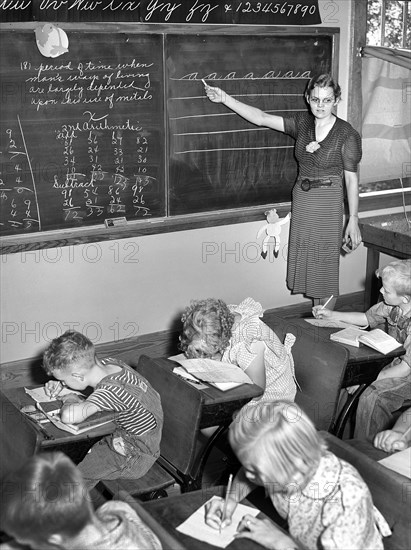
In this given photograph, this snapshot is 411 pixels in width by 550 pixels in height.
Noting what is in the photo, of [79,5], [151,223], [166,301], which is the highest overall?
[79,5]

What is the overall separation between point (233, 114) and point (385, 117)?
4.17 feet

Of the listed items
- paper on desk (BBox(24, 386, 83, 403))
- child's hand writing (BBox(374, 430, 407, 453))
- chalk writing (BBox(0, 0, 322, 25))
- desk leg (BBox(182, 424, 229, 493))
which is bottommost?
desk leg (BBox(182, 424, 229, 493))

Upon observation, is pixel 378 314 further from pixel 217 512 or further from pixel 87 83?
pixel 87 83

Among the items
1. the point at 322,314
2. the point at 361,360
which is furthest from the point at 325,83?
the point at 361,360

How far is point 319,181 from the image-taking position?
16.9 ft

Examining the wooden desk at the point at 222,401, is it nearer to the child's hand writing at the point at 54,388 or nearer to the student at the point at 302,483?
the child's hand writing at the point at 54,388

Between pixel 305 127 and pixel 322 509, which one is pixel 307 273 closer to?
pixel 305 127

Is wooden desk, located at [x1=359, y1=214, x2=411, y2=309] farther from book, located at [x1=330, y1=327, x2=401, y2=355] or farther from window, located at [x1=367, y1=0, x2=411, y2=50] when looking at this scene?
book, located at [x1=330, y1=327, x2=401, y2=355]

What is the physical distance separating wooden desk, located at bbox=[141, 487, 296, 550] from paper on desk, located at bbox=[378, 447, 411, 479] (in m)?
0.46


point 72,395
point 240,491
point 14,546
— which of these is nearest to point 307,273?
point 72,395

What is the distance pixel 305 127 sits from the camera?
5.10 meters

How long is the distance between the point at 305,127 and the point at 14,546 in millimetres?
3676

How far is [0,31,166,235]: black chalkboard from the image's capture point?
427 centimetres

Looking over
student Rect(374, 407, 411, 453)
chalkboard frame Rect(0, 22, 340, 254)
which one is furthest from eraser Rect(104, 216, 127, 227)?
student Rect(374, 407, 411, 453)
